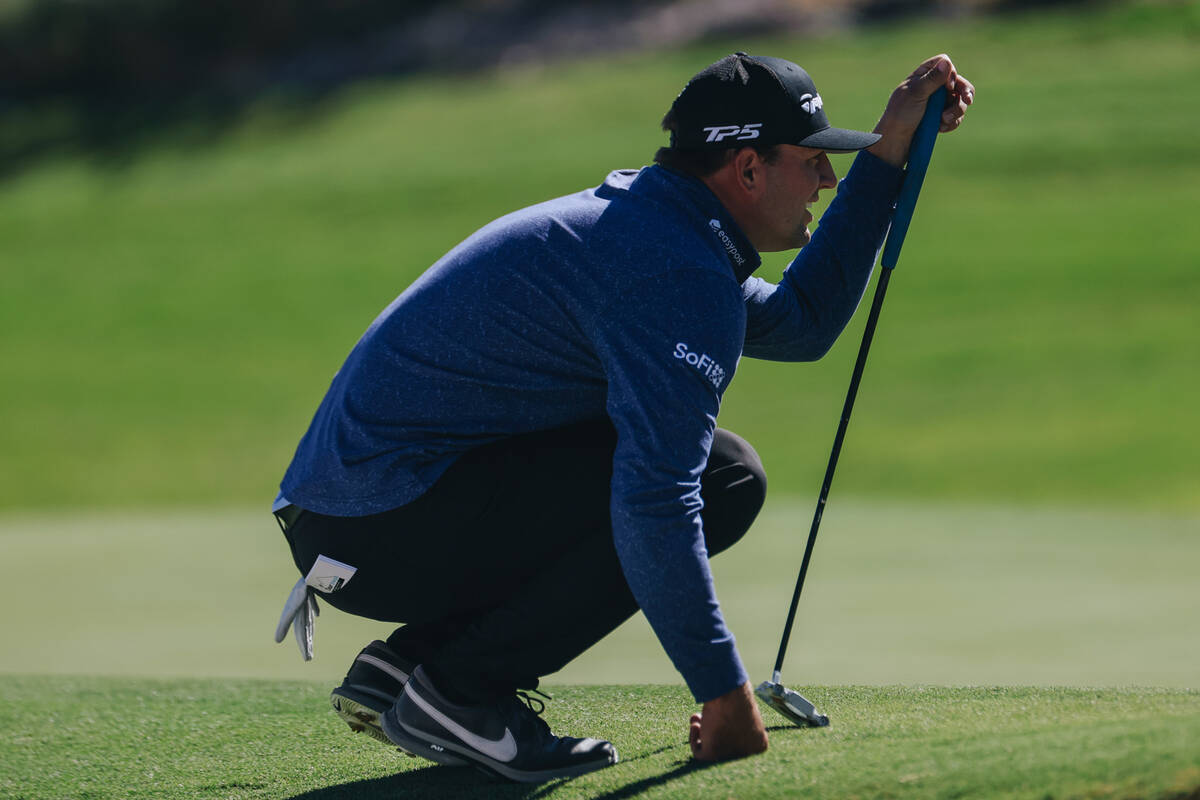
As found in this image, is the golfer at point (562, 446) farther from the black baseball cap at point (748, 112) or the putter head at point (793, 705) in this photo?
the putter head at point (793, 705)

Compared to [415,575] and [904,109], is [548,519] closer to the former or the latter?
[415,575]

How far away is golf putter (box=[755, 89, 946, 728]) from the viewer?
256 centimetres

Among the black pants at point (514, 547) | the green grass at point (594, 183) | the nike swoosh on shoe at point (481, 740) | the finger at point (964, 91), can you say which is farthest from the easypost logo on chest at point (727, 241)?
the green grass at point (594, 183)

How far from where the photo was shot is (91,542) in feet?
20.9

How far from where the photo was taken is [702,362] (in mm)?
2186

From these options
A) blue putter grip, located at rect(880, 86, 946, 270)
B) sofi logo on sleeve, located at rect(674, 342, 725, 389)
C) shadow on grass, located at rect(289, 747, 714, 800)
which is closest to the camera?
sofi logo on sleeve, located at rect(674, 342, 725, 389)

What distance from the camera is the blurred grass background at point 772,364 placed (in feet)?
14.5

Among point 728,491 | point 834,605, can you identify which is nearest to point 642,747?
point 728,491

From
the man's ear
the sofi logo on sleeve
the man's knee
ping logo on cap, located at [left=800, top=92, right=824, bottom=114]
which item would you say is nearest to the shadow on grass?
the man's knee

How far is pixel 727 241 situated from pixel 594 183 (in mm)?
13263

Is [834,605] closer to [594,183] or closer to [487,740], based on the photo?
[487,740]

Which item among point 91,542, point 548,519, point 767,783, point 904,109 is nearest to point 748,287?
point 904,109

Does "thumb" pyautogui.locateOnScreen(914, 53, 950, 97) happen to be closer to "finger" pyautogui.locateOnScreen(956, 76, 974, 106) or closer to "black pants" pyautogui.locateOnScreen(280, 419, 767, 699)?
"finger" pyautogui.locateOnScreen(956, 76, 974, 106)

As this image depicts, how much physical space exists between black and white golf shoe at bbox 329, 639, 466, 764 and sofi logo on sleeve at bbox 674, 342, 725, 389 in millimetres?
818
